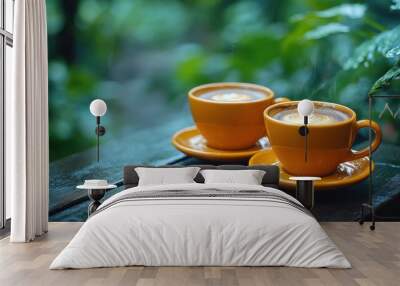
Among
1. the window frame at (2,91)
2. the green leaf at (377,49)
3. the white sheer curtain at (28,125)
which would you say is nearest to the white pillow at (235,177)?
the white sheer curtain at (28,125)

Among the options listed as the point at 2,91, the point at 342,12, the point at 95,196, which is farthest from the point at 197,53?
the point at 2,91

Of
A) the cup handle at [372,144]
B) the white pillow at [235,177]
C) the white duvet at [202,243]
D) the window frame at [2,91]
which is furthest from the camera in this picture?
the cup handle at [372,144]

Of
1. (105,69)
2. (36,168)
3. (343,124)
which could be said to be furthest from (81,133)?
(343,124)

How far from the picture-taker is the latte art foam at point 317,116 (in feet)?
23.2

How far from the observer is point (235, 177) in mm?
6609

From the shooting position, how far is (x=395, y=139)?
7391 millimetres

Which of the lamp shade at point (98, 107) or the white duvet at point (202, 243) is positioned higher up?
the lamp shade at point (98, 107)

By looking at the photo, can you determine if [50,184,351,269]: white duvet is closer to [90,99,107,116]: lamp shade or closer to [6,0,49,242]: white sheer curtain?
[6,0,49,242]: white sheer curtain

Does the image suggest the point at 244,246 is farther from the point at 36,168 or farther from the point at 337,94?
the point at 337,94

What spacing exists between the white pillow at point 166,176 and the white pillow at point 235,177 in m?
0.18

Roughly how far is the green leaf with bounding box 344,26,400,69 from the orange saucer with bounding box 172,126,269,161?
4.57 feet

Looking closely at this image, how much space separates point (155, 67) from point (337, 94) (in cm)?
208

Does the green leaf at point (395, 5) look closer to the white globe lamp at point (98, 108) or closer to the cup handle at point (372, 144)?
the cup handle at point (372, 144)

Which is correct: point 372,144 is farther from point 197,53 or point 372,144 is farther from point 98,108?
point 98,108
